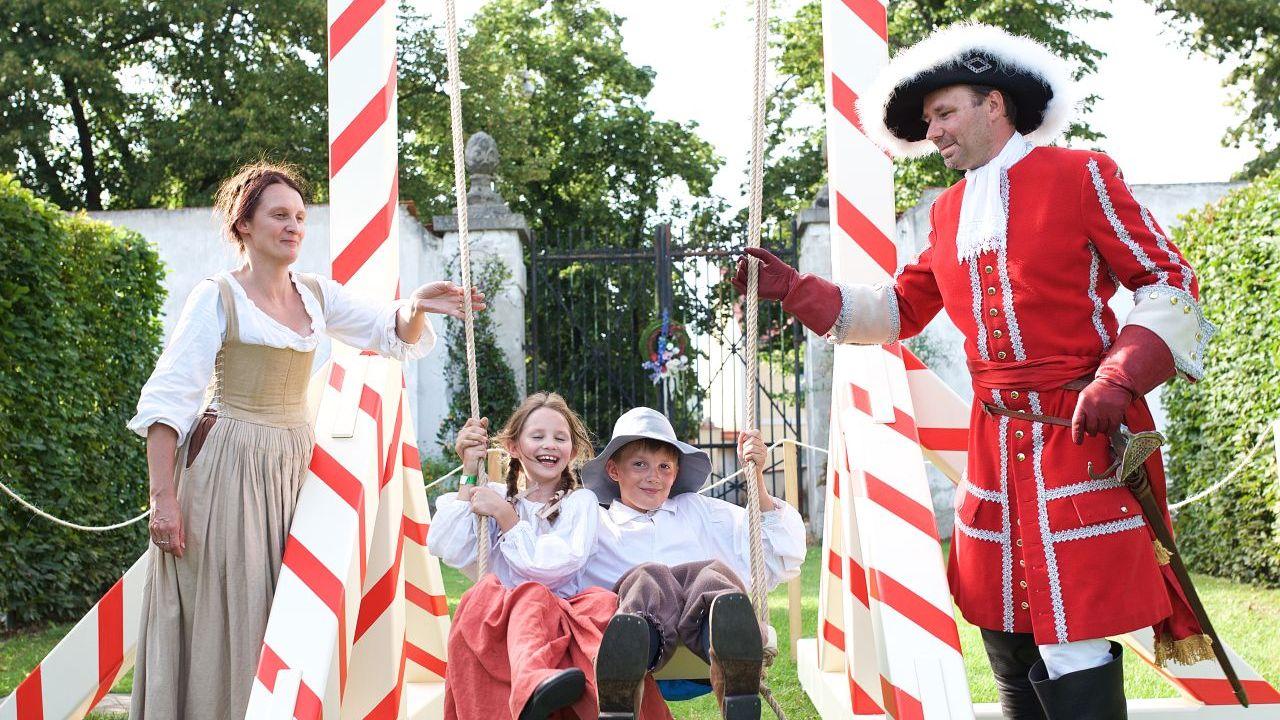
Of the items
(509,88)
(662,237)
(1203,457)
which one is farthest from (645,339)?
(509,88)

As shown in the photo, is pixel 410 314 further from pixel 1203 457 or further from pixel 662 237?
pixel 662 237

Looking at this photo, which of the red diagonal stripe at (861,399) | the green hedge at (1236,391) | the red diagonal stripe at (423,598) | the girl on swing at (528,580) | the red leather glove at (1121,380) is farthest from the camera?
the green hedge at (1236,391)

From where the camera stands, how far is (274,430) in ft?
10.3

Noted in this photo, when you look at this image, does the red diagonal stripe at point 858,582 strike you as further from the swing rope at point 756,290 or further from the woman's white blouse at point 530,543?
the woman's white blouse at point 530,543

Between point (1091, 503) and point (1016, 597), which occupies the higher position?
point (1091, 503)

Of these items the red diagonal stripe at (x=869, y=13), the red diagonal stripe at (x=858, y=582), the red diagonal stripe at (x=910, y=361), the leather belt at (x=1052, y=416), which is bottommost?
the red diagonal stripe at (x=858, y=582)

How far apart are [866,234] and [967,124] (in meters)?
0.70

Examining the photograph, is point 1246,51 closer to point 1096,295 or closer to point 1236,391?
point 1236,391

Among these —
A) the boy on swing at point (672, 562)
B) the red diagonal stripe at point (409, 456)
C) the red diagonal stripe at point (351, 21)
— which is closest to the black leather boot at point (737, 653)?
the boy on swing at point (672, 562)

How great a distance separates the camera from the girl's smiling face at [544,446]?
11.5 ft

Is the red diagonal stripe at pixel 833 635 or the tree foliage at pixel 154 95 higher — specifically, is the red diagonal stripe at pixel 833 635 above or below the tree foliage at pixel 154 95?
below

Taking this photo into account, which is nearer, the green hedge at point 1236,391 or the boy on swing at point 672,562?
→ the boy on swing at point 672,562

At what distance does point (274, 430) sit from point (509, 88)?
56.3 ft

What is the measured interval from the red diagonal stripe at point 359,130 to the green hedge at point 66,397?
2870mm
